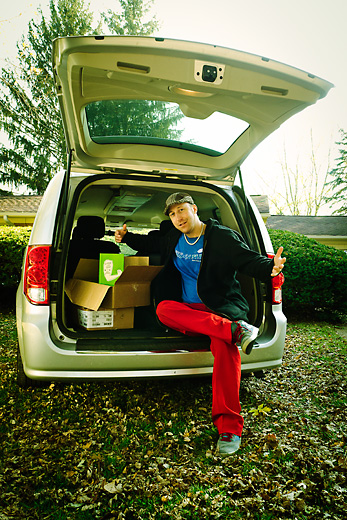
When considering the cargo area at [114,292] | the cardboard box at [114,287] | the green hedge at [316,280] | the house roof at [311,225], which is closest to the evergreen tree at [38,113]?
the house roof at [311,225]

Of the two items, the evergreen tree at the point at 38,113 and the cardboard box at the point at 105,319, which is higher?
the evergreen tree at the point at 38,113

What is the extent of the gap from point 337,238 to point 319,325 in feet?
30.9

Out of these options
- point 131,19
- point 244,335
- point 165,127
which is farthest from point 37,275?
point 131,19

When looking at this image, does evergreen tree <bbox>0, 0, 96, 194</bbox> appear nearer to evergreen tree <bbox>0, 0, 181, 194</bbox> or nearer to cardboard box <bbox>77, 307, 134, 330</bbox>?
evergreen tree <bbox>0, 0, 181, 194</bbox>

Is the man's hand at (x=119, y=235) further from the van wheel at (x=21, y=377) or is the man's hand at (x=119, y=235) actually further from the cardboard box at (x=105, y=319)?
the van wheel at (x=21, y=377)

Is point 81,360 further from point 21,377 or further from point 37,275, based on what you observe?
point 21,377

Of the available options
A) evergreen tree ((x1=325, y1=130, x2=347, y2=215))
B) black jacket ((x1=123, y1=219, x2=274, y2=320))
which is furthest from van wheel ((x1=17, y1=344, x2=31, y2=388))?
evergreen tree ((x1=325, y1=130, x2=347, y2=215))

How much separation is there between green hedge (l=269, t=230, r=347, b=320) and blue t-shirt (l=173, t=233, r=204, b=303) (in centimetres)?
359

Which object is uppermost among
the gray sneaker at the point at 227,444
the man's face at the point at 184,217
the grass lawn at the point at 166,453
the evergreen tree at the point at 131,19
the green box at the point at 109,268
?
Answer: the evergreen tree at the point at 131,19

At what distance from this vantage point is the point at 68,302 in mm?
3090

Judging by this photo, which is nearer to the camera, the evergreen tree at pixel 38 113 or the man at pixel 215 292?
the man at pixel 215 292

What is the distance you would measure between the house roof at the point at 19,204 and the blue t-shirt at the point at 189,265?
444 inches

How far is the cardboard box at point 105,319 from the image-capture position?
106 inches

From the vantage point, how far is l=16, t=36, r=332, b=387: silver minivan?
1923 millimetres
